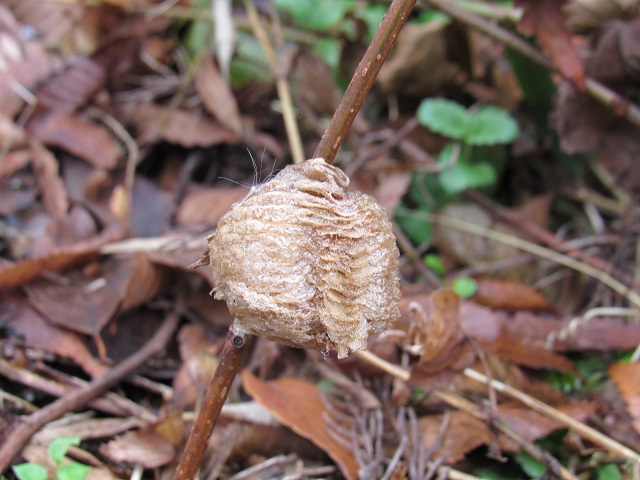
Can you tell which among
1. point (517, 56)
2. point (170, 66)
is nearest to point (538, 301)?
point (517, 56)

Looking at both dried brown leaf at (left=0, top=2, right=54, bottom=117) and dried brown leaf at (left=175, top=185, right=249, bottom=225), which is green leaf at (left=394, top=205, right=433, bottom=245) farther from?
dried brown leaf at (left=0, top=2, right=54, bottom=117)

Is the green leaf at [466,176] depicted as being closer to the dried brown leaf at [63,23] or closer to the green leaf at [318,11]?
the green leaf at [318,11]

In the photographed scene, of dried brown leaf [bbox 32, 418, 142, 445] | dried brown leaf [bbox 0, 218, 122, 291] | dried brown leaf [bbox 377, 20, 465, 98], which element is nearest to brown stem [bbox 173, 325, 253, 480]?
dried brown leaf [bbox 32, 418, 142, 445]

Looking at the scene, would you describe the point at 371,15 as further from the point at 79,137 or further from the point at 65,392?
the point at 65,392

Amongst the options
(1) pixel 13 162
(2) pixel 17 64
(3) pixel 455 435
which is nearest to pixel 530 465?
(3) pixel 455 435

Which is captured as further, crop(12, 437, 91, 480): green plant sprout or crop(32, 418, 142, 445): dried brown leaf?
crop(32, 418, 142, 445): dried brown leaf

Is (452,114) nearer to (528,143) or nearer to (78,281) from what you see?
(528,143)
